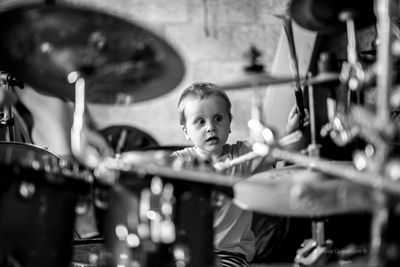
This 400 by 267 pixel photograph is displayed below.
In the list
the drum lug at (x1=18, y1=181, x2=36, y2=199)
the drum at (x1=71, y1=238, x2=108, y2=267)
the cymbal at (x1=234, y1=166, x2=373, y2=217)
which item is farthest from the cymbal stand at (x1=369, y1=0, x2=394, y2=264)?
the drum lug at (x1=18, y1=181, x2=36, y2=199)

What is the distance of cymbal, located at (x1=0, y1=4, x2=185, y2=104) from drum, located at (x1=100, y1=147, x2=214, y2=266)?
0.61 feet

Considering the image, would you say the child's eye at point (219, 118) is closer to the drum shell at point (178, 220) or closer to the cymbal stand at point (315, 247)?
the cymbal stand at point (315, 247)

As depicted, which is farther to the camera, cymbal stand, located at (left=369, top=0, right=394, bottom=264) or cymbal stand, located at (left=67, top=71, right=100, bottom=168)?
cymbal stand, located at (left=67, top=71, right=100, bottom=168)

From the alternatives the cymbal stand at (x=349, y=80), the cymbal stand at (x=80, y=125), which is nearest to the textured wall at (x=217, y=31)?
the cymbal stand at (x=80, y=125)

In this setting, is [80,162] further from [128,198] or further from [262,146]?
[262,146]

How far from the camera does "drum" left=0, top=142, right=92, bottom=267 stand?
3.61 feet

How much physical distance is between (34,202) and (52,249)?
97mm

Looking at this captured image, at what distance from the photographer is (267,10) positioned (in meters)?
2.25

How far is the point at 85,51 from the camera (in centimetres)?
110

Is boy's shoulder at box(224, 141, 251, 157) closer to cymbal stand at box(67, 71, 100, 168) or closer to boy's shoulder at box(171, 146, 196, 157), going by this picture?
boy's shoulder at box(171, 146, 196, 157)

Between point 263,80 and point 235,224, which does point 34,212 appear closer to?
point 263,80

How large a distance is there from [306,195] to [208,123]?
0.74 metres

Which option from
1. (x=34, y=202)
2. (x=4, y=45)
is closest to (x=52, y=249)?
(x=34, y=202)

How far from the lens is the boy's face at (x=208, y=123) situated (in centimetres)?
164
